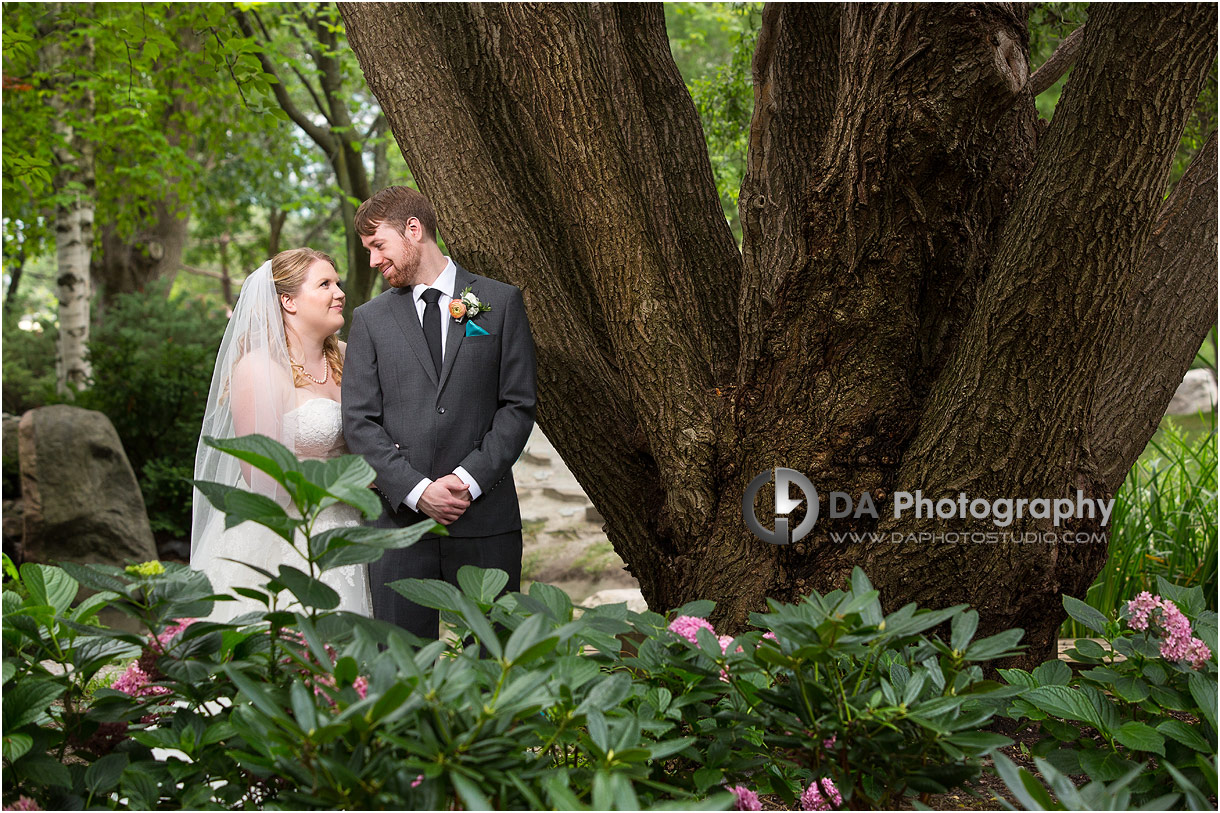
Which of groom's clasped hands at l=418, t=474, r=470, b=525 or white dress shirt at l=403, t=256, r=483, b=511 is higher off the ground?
white dress shirt at l=403, t=256, r=483, b=511

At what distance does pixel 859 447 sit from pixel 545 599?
1391 millimetres

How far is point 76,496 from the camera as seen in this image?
7.57 m

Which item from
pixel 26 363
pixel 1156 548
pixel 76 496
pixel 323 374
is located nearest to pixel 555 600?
pixel 323 374

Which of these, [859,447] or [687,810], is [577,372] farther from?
[687,810]

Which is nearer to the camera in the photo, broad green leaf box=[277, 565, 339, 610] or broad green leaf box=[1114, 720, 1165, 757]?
broad green leaf box=[277, 565, 339, 610]

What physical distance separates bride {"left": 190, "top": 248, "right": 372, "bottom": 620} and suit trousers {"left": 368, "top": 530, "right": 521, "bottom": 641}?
193mm

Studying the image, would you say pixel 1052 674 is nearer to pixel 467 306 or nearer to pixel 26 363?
pixel 467 306

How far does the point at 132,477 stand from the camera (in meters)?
7.91

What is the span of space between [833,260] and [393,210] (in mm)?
1531

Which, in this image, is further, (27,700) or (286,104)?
(286,104)

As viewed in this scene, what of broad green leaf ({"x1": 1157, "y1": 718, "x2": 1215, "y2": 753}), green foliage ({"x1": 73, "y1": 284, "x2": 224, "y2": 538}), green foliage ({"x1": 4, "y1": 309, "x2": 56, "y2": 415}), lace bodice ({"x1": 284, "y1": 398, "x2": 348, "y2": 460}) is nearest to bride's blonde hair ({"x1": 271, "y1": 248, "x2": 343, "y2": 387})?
lace bodice ({"x1": 284, "y1": 398, "x2": 348, "y2": 460})

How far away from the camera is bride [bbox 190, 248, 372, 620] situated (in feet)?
11.2

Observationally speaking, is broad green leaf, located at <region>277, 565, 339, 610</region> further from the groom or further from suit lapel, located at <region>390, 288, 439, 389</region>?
suit lapel, located at <region>390, 288, 439, 389</region>

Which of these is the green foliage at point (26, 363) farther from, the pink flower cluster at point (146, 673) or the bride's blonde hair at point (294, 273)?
the pink flower cluster at point (146, 673)
